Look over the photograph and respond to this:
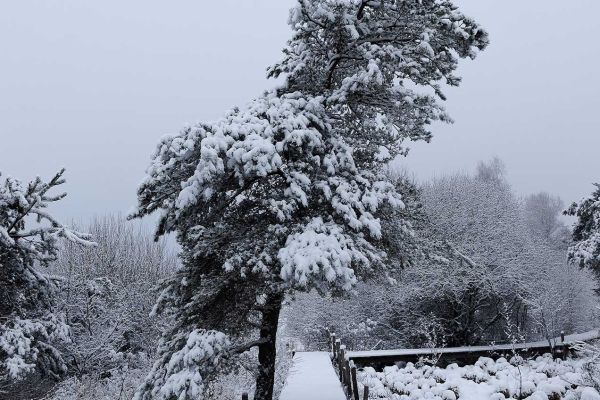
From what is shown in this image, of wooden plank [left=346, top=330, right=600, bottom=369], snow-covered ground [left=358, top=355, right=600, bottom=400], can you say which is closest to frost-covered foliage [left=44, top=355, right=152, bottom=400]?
snow-covered ground [left=358, top=355, right=600, bottom=400]

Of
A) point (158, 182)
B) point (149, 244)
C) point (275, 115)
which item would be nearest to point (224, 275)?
point (158, 182)

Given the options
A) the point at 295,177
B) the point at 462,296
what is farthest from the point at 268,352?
the point at 462,296

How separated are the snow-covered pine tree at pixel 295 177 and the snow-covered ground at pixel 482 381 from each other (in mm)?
5103

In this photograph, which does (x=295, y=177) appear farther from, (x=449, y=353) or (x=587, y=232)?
(x=587, y=232)

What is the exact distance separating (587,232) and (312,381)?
38.6ft

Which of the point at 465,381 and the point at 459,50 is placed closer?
the point at 459,50

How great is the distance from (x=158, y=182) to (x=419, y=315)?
16.9 meters

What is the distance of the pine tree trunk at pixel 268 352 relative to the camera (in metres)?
8.64

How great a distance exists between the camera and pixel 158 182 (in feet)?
24.7

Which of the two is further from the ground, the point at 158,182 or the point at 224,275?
the point at 158,182

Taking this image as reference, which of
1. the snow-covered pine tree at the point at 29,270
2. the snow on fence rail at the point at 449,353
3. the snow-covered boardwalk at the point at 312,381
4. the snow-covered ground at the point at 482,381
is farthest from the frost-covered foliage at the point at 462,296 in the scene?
the snow-covered pine tree at the point at 29,270

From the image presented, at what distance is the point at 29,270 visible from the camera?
33.5 ft

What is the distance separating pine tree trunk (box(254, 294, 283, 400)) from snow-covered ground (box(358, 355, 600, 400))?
337cm

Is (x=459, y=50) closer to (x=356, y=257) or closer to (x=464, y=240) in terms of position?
(x=356, y=257)
